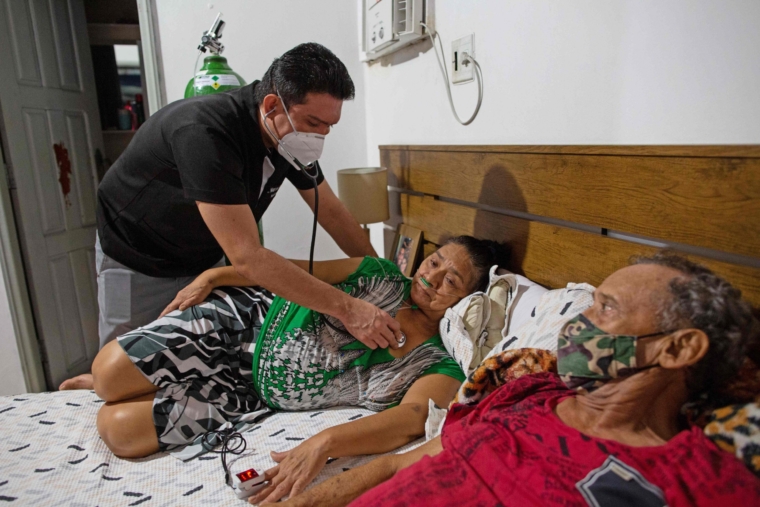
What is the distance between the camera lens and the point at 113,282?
1.65 metres

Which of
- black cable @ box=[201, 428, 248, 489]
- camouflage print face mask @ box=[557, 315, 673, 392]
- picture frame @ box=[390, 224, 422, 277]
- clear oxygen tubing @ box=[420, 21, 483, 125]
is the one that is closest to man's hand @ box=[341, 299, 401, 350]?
black cable @ box=[201, 428, 248, 489]

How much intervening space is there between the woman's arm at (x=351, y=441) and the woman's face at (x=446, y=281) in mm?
278

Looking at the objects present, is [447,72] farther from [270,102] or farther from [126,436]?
[126,436]

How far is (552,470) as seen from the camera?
2.65ft

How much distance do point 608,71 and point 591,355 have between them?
70 centimetres

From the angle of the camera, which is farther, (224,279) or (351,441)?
(224,279)

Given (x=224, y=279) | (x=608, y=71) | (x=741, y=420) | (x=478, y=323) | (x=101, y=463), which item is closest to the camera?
(x=741, y=420)

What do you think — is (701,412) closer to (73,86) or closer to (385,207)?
(385,207)

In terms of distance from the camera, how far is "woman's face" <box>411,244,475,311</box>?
1.45m

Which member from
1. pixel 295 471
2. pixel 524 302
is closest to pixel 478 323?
pixel 524 302

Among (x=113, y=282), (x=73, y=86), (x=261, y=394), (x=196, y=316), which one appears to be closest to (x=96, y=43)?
(x=73, y=86)

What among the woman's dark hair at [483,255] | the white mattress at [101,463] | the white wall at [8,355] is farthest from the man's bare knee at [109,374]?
the white wall at [8,355]

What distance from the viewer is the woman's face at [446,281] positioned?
145 centimetres

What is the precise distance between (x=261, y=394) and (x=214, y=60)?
151 cm
